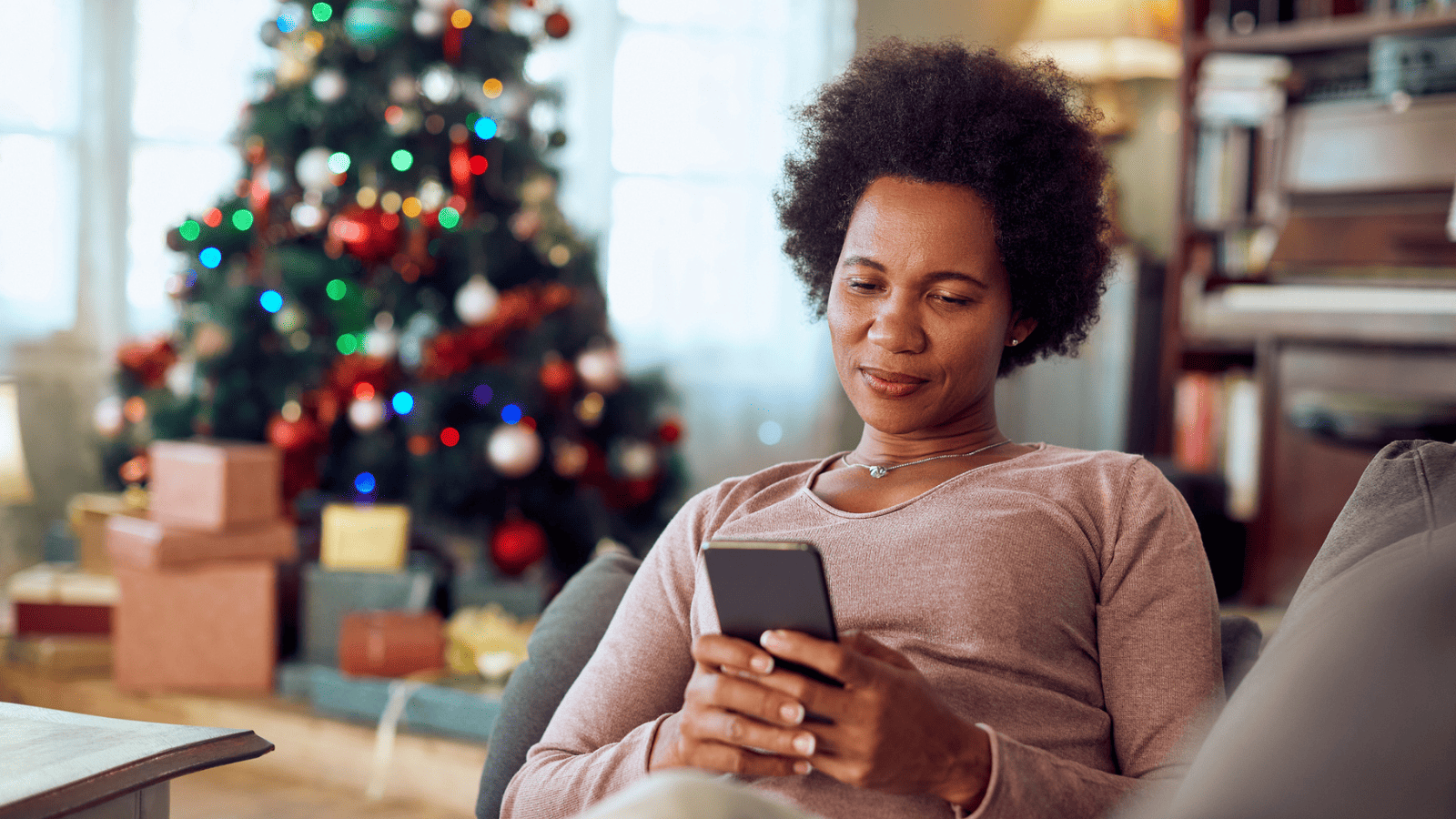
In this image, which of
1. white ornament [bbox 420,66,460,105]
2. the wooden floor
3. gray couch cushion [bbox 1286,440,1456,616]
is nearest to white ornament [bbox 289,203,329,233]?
white ornament [bbox 420,66,460,105]

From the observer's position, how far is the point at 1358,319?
277cm

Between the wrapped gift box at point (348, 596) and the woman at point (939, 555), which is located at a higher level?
the woman at point (939, 555)

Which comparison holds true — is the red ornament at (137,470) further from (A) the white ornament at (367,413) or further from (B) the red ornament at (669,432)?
(B) the red ornament at (669,432)

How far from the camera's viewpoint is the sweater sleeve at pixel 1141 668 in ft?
2.65

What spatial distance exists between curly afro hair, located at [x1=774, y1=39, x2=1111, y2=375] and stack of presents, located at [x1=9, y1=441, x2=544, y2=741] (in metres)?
1.30

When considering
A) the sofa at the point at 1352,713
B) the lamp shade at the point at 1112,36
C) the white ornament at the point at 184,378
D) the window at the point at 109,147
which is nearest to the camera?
the sofa at the point at 1352,713

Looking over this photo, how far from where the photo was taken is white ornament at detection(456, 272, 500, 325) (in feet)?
8.57

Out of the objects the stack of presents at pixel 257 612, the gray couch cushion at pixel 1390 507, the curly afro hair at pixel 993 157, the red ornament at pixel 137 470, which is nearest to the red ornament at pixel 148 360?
the red ornament at pixel 137 470

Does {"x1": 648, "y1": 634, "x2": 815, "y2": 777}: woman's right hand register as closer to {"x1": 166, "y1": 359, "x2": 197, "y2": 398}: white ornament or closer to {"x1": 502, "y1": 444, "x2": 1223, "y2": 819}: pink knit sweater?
{"x1": 502, "y1": 444, "x2": 1223, "y2": 819}: pink knit sweater

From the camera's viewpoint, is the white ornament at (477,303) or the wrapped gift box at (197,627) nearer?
the wrapped gift box at (197,627)

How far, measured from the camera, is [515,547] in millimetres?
2668

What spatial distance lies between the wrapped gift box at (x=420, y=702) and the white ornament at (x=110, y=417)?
100 cm

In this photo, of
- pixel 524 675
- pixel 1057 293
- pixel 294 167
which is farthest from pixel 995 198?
pixel 294 167

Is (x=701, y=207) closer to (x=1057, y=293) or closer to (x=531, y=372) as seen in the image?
(x=531, y=372)
